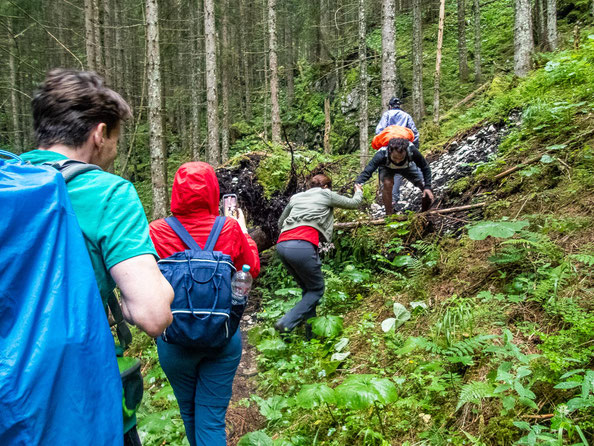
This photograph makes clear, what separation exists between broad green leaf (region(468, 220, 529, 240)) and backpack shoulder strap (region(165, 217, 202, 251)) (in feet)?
8.84

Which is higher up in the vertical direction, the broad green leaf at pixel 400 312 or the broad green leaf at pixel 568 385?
the broad green leaf at pixel 568 385

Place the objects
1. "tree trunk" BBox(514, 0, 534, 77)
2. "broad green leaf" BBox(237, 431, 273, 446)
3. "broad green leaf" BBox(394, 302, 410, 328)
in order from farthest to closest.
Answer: "tree trunk" BBox(514, 0, 534, 77) → "broad green leaf" BBox(394, 302, 410, 328) → "broad green leaf" BBox(237, 431, 273, 446)

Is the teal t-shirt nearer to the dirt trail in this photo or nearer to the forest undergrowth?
the forest undergrowth

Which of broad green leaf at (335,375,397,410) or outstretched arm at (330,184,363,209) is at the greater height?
outstretched arm at (330,184,363,209)

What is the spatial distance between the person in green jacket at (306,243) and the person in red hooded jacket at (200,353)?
6.53 feet

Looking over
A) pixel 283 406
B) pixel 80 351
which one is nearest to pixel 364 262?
pixel 283 406

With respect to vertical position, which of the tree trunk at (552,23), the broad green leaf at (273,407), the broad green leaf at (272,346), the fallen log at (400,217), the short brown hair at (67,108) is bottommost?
the broad green leaf at (272,346)

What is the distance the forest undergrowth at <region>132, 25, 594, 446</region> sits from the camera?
2352 millimetres

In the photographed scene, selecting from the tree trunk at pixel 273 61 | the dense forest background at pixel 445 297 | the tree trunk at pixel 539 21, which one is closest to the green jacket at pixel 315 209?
the dense forest background at pixel 445 297

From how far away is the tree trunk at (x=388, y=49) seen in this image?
968cm

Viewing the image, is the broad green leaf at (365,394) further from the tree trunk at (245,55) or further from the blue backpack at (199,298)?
the tree trunk at (245,55)

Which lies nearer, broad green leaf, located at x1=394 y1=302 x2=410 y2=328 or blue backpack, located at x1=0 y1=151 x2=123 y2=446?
blue backpack, located at x1=0 y1=151 x2=123 y2=446

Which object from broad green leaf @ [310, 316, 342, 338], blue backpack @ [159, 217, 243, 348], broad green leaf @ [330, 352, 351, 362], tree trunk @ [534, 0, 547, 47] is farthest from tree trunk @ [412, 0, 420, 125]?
blue backpack @ [159, 217, 243, 348]

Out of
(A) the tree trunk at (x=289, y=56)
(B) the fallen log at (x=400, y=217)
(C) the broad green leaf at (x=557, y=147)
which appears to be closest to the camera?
(C) the broad green leaf at (x=557, y=147)
